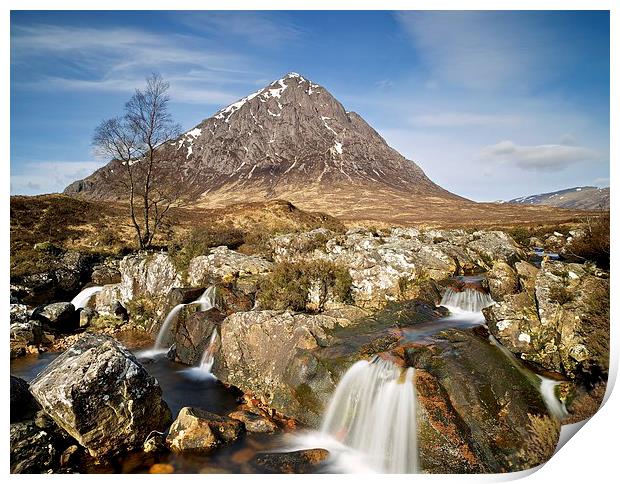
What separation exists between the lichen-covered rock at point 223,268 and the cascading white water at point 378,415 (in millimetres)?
7856

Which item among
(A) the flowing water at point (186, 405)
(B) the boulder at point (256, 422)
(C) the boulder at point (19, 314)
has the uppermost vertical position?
(C) the boulder at point (19, 314)

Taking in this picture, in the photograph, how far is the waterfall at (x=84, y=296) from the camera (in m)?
17.0

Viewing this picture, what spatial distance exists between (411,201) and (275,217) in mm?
71258

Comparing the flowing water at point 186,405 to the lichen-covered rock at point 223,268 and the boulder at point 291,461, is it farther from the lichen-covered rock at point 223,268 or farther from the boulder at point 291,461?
the lichen-covered rock at point 223,268

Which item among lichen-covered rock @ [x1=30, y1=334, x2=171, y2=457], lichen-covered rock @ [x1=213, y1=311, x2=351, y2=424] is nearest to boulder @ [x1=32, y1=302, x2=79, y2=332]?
lichen-covered rock @ [x1=213, y1=311, x2=351, y2=424]

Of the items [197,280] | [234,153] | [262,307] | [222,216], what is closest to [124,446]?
[262,307]

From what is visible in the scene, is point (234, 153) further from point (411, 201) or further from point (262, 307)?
point (262, 307)

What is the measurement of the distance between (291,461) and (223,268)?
9347mm

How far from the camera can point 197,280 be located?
15.4m

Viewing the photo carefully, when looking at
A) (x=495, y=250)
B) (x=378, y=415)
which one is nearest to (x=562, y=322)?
(x=378, y=415)

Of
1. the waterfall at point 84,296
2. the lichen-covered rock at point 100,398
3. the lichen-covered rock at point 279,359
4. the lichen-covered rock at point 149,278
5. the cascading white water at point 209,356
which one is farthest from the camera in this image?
the waterfall at point 84,296

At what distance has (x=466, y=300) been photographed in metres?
11.8

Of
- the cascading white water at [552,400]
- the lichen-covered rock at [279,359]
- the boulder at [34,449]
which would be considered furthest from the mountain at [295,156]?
the boulder at [34,449]

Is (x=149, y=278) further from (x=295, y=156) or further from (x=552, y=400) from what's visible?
(x=295, y=156)
